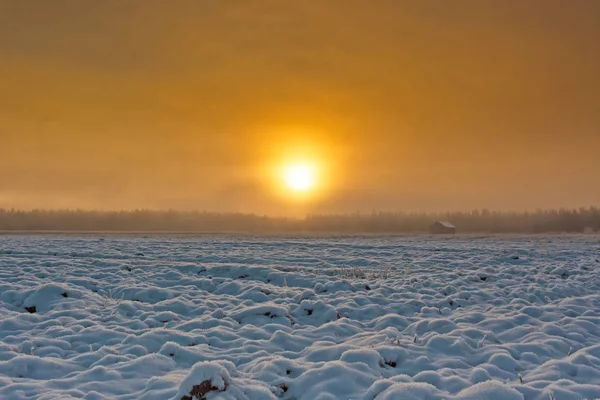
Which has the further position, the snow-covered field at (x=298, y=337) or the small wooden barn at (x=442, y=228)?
the small wooden barn at (x=442, y=228)

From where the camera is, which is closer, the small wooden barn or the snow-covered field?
the snow-covered field

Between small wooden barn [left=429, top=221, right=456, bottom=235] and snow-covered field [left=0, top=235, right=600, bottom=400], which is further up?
small wooden barn [left=429, top=221, right=456, bottom=235]

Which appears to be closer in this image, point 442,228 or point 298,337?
point 298,337

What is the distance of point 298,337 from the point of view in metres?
8.95

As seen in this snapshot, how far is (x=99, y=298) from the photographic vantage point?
1248cm

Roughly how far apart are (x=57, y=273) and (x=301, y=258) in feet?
42.1

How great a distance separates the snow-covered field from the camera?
20.0ft

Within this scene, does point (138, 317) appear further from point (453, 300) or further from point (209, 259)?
point (209, 259)

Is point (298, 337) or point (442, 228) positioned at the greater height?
point (442, 228)

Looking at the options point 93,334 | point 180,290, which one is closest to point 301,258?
point 180,290

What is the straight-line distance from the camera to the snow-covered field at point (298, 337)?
20.0ft

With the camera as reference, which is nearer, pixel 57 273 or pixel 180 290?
pixel 180 290

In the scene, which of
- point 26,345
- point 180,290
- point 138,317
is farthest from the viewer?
point 180,290

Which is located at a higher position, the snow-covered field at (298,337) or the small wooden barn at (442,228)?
the small wooden barn at (442,228)
